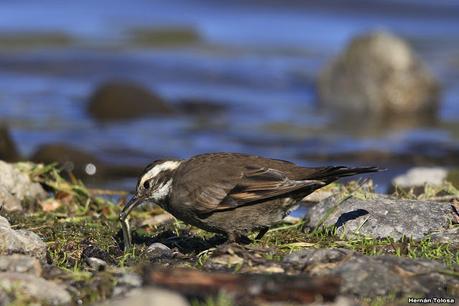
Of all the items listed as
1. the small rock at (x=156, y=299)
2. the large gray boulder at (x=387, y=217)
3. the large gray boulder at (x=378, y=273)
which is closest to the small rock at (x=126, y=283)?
the small rock at (x=156, y=299)

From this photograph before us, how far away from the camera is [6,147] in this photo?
1383 cm

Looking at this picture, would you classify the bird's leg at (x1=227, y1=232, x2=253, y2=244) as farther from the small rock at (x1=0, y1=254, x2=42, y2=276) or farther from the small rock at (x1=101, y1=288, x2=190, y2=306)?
the small rock at (x1=101, y1=288, x2=190, y2=306)

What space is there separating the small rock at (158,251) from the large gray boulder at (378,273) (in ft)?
3.89

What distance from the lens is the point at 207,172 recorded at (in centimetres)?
829

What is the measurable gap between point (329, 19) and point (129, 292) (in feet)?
87.5

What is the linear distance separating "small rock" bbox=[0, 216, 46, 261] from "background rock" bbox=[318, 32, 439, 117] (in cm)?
1508

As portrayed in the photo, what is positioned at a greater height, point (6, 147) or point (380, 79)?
point (380, 79)

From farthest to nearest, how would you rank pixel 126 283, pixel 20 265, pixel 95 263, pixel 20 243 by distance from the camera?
pixel 20 243
pixel 95 263
pixel 20 265
pixel 126 283

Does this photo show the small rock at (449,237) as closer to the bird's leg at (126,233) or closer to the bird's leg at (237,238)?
the bird's leg at (237,238)

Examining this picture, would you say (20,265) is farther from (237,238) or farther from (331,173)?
(331,173)

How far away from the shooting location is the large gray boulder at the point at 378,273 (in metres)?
6.37

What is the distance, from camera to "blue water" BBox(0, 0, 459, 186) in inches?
718

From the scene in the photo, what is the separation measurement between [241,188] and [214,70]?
58.7ft

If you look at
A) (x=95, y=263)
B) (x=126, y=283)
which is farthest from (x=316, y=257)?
(x=95, y=263)
